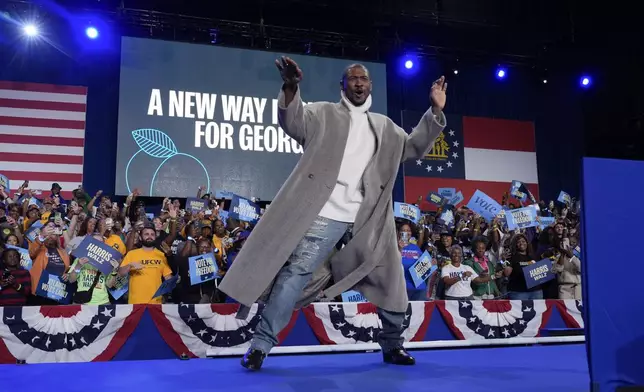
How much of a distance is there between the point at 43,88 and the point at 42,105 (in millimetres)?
338

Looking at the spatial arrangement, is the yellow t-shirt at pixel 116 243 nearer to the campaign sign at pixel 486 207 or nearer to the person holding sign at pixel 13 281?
the person holding sign at pixel 13 281

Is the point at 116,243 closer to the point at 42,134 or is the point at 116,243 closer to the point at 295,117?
the point at 295,117

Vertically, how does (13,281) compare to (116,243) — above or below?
below

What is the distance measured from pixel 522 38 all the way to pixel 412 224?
800cm

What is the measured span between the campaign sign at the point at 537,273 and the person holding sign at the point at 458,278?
434 mm

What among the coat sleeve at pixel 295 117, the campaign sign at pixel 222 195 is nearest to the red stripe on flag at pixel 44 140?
the campaign sign at pixel 222 195

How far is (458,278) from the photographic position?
6.33 metres

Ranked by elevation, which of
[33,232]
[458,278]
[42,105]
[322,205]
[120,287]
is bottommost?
[120,287]

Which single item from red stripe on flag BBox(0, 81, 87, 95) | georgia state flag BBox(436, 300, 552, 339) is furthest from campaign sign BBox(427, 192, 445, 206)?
red stripe on flag BBox(0, 81, 87, 95)

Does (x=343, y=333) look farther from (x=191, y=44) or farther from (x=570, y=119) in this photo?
(x=570, y=119)

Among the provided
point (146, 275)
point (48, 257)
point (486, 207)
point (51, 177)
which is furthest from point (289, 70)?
point (51, 177)

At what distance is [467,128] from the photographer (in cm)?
1376

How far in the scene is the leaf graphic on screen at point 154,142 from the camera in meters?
10.5

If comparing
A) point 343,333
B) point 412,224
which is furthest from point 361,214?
point 412,224
